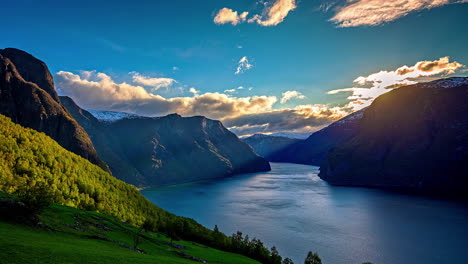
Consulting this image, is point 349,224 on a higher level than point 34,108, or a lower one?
lower

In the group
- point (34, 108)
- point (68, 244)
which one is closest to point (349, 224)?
point (68, 244)

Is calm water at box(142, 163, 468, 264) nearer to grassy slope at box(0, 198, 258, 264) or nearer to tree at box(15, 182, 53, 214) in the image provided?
grassy slope at box(0, 198, 258, 264)

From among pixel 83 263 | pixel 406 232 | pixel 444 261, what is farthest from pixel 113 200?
pixel 406 232

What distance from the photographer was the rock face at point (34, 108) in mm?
155125

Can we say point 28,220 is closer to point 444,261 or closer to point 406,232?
point 444,261

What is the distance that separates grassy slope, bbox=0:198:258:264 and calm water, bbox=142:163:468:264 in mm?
63866

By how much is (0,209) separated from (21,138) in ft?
209

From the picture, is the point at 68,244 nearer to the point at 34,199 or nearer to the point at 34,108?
the point at 34,199

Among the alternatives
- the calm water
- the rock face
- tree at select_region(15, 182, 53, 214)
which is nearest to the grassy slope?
tree at select_region(15, 182, 53, 214)

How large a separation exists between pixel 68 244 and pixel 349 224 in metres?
128

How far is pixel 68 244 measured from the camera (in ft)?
66.0

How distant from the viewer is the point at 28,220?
74.5ft

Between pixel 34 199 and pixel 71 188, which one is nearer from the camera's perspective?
pixel 34 199

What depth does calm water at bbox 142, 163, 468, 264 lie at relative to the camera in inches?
3460
